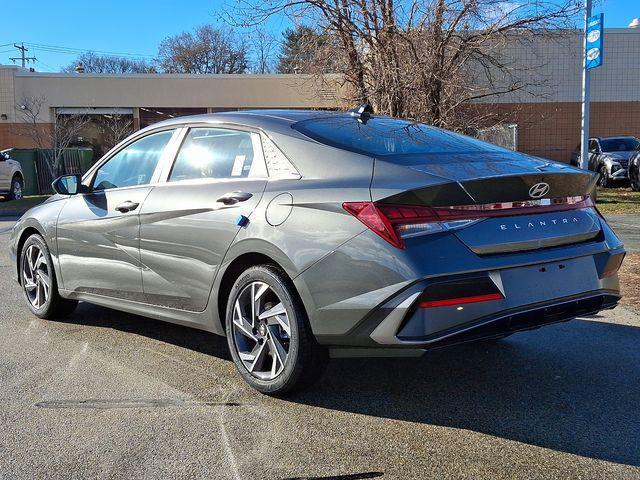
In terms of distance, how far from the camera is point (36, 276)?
579 cm

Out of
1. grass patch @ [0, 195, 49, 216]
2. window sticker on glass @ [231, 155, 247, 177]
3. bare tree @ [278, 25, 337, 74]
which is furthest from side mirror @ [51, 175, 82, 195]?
grass patch @ [0, 195, 49, 216]

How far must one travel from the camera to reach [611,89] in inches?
1120

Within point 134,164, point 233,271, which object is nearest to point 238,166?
point 233,271

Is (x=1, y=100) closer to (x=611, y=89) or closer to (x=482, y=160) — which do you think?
(x=611, y=89)

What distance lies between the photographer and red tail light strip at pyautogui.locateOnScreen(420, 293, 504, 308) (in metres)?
3.16

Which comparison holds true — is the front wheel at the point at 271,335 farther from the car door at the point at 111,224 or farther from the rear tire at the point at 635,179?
the rear tire at the point at 635,179

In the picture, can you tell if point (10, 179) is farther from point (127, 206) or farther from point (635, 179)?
point (635, 179)

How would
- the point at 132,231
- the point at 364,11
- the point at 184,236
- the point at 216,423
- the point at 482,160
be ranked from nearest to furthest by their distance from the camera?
the point at 216,423 < the point at 482,160 < the point at 184,236 < the point at 132,231 < the point at 364,11

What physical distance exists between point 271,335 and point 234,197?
890 mm

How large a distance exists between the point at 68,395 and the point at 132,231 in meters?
1.27

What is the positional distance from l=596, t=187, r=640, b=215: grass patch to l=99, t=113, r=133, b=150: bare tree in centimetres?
2223

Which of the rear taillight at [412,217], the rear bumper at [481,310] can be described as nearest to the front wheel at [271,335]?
the rear bumper at [481,310]

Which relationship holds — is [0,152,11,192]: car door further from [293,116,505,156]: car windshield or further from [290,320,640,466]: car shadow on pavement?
[290,320,640,466]: car shadow on pavement

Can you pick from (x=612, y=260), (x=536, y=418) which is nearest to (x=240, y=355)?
(x=536, y=418)
